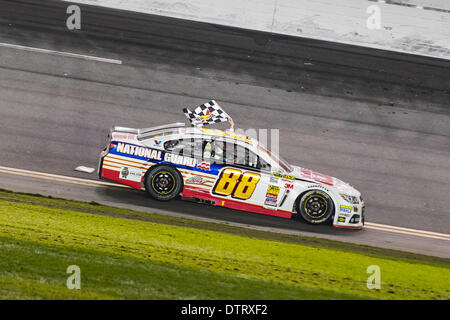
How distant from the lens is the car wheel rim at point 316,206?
1389 cm

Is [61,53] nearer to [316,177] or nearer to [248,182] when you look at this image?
[248,182]

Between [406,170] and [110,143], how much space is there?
306 inches

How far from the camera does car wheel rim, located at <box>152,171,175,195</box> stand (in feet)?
45.5

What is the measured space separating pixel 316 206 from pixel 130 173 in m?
3.96

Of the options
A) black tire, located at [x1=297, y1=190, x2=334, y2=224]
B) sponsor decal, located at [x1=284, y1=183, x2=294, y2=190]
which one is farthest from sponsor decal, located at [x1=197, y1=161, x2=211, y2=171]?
black tire, located at [x1=297, y1=190, x2=334, y2=224]

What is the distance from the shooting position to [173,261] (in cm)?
1000

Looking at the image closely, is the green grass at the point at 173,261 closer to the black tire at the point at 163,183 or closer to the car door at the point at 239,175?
the black tire at the point at 163,183

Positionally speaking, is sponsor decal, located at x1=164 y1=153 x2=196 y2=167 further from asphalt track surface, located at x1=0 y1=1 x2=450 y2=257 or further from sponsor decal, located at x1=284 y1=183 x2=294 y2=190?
sponsor decal, located at x1=284 y1=183 x2=294 y2=190

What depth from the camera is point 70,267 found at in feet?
29.4

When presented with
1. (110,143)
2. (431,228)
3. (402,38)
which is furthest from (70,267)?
(402,38)

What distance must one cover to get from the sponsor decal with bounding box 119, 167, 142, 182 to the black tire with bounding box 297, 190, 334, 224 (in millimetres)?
3422
